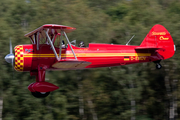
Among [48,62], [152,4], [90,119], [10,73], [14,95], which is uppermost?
[152,4]

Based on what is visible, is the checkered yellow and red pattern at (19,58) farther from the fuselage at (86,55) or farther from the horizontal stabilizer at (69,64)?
the horizontal stabilizer at (69,64)

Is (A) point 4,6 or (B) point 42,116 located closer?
(B) point 42,116

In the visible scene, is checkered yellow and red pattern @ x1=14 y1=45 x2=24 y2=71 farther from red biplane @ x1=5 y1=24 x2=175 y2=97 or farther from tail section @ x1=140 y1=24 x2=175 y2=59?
tail section @ x1=140 y1=24 x2=175 y2=59

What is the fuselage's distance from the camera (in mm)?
10375

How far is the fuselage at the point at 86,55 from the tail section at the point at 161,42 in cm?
46

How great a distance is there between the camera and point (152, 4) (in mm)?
30047

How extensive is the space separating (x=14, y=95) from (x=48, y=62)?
12101 mm

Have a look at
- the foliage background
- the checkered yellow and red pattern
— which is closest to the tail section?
the checkered yellow and red pattern

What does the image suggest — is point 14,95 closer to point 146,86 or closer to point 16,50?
point 146,86

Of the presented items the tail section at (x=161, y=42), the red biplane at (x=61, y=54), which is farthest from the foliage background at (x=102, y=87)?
the red biplane at (x=61, y=54)

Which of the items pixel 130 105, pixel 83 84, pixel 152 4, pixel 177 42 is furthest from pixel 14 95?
pixel 152 4

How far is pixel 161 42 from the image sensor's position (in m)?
12.2

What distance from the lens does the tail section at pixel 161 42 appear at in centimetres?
1197

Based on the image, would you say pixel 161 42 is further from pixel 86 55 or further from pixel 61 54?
pixel 61 54
